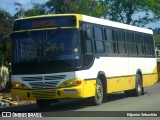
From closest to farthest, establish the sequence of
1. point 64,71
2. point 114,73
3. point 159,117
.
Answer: point 159,117 → point 64,71 → point 114,73

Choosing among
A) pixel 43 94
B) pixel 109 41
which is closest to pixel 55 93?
pixel 43 94

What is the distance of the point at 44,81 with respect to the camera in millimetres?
14625

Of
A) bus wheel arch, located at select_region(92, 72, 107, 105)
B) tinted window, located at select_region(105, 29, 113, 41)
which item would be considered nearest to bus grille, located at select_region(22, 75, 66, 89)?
bus wheel arch, located at select_region(92, 72, 107, 105)

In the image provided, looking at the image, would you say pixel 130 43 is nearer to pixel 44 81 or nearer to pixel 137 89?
pixel 137 89

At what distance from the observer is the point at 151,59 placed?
23.8 meters

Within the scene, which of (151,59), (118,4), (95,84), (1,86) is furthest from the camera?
(118,4)

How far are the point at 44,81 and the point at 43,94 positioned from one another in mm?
415

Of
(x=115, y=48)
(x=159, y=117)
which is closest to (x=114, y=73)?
(x=115, y=48)

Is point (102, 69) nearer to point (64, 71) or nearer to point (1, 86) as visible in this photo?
point (64, 71)

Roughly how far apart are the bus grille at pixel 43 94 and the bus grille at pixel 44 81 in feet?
0.52

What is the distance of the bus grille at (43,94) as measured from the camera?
14516 millimetres

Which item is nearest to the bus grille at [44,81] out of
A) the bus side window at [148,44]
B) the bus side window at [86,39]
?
the bus side window at [86,39]

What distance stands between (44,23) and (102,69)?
291 cm

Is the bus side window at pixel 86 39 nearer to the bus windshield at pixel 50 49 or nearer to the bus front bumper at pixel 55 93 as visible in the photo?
the bus windshield at pixel 50 49
